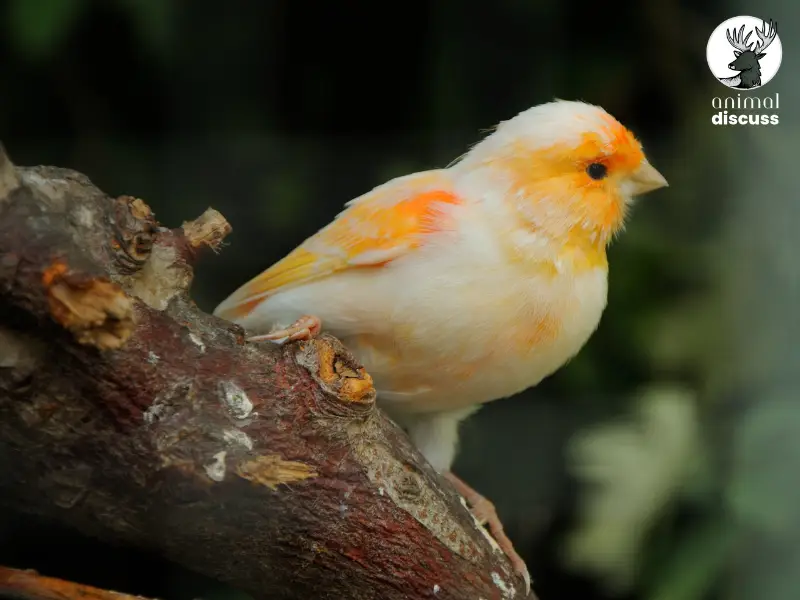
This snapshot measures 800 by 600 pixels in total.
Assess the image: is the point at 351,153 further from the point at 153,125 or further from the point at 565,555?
the point at 565,555

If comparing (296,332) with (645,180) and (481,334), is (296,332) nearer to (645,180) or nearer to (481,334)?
(481,334)

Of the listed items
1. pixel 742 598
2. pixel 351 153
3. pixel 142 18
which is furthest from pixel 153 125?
pixel 742 598

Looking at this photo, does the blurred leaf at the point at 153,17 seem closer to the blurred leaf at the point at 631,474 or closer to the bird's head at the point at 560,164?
the bird's head at the point at 560,164

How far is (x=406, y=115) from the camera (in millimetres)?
1651

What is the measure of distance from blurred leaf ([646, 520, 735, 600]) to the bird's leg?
69 cm

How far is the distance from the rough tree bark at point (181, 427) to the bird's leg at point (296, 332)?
0.08ft

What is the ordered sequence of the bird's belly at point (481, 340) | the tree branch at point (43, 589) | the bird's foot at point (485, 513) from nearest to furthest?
the tree branch at point (43, 589), the bird's belly at point (481, 340), the bird's foot at point (485, 513)

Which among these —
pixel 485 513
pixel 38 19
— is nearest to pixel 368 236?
pixel 485 513

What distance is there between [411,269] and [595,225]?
215 mm

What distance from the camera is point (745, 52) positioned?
1327 mm

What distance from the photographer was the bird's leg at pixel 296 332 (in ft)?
3.31

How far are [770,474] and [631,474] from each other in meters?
0.19

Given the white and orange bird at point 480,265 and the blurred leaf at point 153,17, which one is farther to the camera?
the blurred leaf at point 153,17

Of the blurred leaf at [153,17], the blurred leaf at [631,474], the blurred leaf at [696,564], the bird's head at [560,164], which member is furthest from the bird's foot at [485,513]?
the blurred leaf at [153,17]
